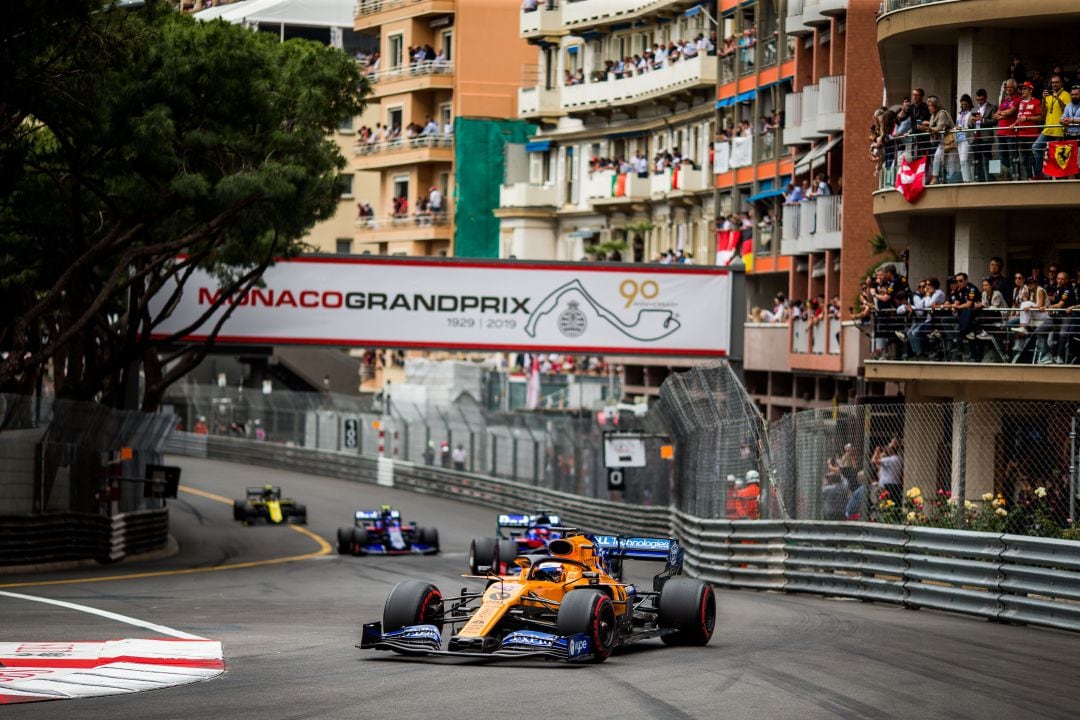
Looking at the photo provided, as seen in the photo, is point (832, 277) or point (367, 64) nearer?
point (832, 277)

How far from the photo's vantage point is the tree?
79.6ft

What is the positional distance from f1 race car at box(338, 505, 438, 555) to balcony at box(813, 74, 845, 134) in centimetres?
1148

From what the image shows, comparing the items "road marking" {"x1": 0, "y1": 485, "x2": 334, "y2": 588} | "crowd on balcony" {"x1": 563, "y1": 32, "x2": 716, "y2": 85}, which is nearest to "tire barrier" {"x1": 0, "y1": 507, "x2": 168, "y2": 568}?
"road marking" {"x1": 0, "y1": 485, "x2": 334, "y2": 588}

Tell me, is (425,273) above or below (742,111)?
below

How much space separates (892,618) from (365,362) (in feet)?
181

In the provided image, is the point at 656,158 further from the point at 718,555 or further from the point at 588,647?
the point at 588,647

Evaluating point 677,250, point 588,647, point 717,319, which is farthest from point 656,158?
point 588,647

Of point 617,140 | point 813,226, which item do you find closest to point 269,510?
point 813,226

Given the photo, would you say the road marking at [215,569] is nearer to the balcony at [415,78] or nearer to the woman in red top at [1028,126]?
the woman in red top at [1028,126]

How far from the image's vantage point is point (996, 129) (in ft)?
81.5

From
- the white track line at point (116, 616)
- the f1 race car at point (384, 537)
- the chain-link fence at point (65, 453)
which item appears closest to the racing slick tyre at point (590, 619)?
the white track line at point (116, 616)

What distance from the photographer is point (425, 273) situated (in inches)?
1537

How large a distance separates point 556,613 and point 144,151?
1392 cm

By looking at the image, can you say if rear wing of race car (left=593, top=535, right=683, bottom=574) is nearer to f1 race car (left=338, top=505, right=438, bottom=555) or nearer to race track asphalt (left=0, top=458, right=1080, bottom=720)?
race track asphalt (left=0, top=458, right=1080, bottom=720)
